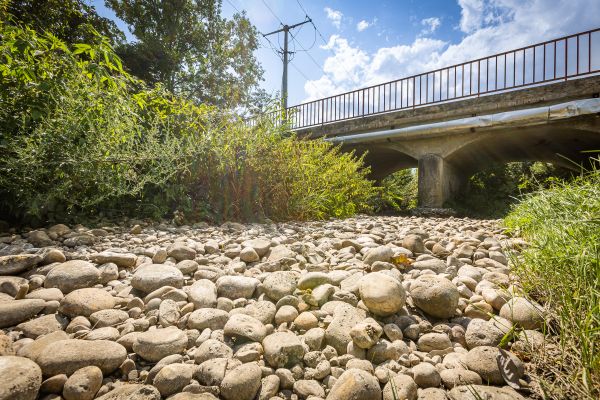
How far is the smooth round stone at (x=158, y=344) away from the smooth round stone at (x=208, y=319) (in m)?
0.09

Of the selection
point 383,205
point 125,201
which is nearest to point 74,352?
point 125,201

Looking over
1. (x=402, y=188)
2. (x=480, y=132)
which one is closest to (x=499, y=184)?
(x=402, y=188)

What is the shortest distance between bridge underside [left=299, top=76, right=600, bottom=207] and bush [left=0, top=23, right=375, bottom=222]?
394cm

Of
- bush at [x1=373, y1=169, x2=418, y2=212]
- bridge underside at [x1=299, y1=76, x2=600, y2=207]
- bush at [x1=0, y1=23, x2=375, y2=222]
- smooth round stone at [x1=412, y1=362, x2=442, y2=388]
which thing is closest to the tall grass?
smooth round stone at [x1=412, y1=362, x2=442, y2=388]

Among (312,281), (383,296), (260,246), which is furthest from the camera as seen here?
(260,246)

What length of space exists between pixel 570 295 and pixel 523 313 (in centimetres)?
18

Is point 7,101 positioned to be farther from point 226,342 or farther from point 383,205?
point 383,205

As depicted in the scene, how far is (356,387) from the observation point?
2.69ft

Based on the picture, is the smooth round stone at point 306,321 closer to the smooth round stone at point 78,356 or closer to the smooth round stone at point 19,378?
the smooth round stone at point 78,356

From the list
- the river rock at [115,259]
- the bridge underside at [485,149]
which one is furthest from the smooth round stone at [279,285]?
the bridge underside at [485,149]

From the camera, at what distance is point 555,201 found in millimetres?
1937

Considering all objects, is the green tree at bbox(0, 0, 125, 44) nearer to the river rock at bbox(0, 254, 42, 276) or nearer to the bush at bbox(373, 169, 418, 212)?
the river rock at bbox(0, 254, 42, 276)

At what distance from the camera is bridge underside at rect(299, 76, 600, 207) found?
489cm

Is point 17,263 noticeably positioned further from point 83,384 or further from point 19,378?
point 83,384
